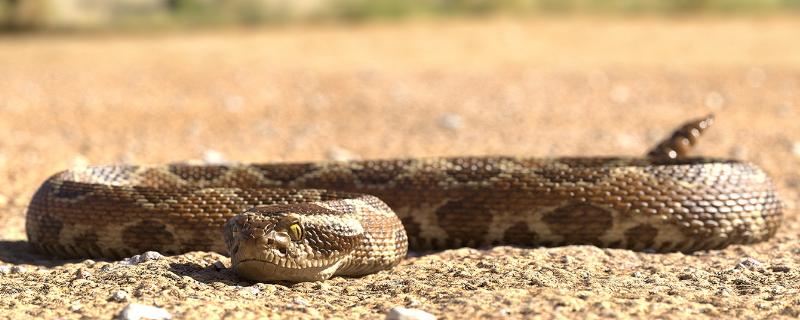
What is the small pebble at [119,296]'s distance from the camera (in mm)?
5984

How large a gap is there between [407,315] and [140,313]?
1.27m

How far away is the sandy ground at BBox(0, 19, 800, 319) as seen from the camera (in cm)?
617

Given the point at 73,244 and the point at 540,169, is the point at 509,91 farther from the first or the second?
the point at 73,244

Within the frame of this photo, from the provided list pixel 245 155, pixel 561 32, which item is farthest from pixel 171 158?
pixel 561 32

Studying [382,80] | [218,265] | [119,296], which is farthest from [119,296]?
[382,80]

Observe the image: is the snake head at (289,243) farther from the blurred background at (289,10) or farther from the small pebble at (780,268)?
the blurred background at (289,10)

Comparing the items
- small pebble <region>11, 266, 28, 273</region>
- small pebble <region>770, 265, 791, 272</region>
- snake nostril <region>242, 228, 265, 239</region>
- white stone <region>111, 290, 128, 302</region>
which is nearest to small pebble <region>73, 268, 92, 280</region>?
small pebble <region>11, 266, 28, 273</region>

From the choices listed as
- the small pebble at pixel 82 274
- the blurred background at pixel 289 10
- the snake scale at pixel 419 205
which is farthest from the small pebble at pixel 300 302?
the blurred background at pixel 289 10

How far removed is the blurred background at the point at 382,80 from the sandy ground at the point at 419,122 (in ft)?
0.24

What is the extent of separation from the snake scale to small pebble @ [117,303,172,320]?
128 centimetres

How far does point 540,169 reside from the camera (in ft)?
26.8

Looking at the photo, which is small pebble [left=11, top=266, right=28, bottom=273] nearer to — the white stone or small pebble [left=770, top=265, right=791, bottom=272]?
the white stone

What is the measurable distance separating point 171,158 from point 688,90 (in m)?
9.88

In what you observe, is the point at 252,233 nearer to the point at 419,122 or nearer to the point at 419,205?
the point at 419,205
